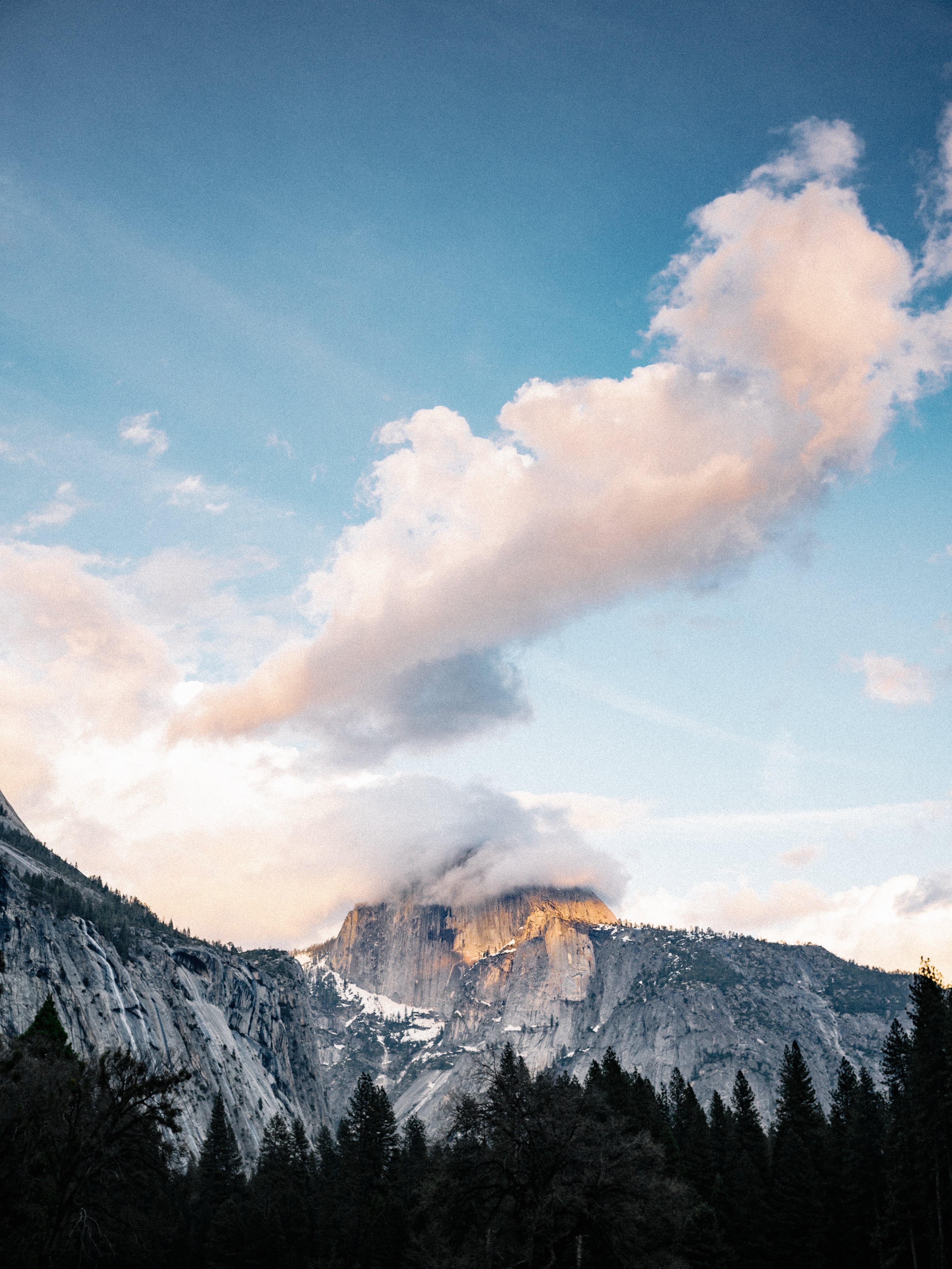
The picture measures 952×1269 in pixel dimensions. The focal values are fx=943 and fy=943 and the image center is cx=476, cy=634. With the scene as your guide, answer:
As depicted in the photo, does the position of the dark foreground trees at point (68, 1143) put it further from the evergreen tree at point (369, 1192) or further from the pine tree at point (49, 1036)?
the evergreen tree at point (369, 1192)

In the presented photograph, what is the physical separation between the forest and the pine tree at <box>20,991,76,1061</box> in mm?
267

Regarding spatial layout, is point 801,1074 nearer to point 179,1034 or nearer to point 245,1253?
point 245,1253

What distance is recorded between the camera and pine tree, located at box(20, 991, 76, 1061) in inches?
1967

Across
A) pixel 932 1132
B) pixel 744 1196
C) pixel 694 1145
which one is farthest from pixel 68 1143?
pixel 694 1145

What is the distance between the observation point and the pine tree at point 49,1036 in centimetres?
4997

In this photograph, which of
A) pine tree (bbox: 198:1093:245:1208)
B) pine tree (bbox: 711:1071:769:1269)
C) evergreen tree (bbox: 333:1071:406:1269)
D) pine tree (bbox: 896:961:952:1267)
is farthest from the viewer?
pine tree (bbox: 198:1093:245:1208)

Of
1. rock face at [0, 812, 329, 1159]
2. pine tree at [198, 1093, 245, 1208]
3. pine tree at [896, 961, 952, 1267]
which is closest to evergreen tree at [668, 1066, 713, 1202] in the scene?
pine tree at [896, 961, 952, 1267]

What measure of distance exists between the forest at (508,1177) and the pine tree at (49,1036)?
0.27 m

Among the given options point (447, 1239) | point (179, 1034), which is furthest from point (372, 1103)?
point (179, 1034)

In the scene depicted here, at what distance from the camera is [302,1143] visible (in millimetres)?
106938

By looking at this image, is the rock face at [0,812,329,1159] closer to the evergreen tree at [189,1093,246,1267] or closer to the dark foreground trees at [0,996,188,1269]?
the evergreen tree at [189,1093,246,1267]

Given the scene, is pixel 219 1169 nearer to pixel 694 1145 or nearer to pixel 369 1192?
pixel 369 1192

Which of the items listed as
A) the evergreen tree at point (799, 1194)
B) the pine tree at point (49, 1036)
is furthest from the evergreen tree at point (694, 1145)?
the pine tree at point (49, 1036)

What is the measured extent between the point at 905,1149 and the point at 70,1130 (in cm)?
5125
